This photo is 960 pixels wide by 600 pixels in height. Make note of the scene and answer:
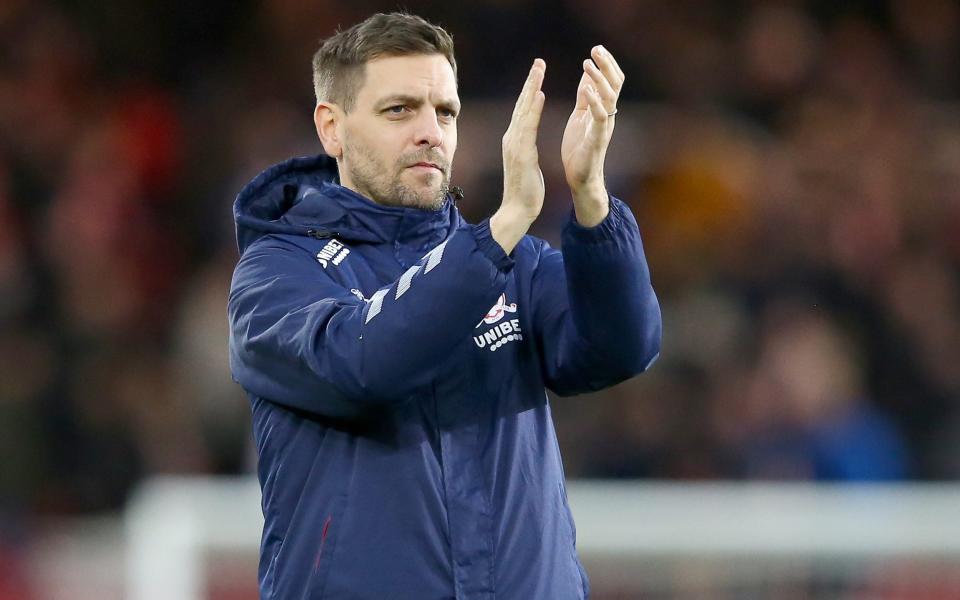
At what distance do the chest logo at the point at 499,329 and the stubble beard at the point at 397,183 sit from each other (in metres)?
0.20

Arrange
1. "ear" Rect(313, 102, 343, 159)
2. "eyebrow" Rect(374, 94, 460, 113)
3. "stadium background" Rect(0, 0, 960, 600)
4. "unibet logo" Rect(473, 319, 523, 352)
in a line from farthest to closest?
1. "stadium background" Rect(0, 0, 960, 600)
2. "ear" Rect(313, 102, 343, 159)
3. "eyebrow" Rect(374, 94, 460, 113)
4. "unibet logo" Rect(473, 319, 523, 352)

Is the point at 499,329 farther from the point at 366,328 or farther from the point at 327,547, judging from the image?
the point at 327,547

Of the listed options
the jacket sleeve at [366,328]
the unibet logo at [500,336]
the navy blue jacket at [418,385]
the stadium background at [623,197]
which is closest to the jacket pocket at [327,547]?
the navy blue jacket at [418,385]

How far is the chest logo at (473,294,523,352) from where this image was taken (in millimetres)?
2490

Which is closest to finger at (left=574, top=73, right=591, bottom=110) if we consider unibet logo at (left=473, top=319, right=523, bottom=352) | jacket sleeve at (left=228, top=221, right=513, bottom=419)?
jacket sleeve at (left=228, top=221, right=513, bottom=419)

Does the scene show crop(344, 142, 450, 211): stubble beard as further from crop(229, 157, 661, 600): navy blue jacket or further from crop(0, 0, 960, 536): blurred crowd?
crop(0, 0, 960, 536): blurred crowd

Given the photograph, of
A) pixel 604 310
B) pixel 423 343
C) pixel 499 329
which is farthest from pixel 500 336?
pixel 423 343

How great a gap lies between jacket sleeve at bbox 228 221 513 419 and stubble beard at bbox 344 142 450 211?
0.20 metres

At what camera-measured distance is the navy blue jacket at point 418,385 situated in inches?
Result: 88.9

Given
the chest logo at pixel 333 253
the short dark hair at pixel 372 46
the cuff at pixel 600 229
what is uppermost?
the short dark hair at pixel 372 46

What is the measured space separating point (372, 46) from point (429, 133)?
207 millimetres

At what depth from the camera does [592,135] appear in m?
2.33

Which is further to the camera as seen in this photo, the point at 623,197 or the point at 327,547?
the point at 623,197

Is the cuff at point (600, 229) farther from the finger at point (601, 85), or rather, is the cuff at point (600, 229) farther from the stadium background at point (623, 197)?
the stadium background at point (623, 197)
